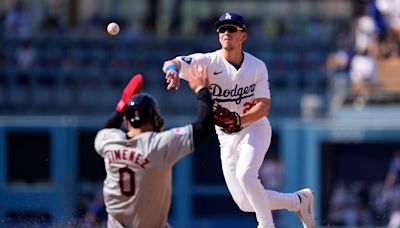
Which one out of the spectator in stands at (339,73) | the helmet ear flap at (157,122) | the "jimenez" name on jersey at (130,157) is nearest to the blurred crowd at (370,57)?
the spectator in stands at (339,73)

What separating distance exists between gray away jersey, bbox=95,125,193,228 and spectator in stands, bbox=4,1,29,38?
1440 cm

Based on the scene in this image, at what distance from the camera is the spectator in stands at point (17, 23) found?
21.7m

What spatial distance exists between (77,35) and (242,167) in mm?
12981

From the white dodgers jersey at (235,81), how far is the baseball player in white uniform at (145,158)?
1893 millimetres

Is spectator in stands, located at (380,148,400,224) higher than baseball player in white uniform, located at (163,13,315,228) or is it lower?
lower

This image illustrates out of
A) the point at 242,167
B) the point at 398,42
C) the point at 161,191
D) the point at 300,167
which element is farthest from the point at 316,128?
the point at 161,191

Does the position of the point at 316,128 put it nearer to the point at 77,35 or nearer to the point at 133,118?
the point at 77,35

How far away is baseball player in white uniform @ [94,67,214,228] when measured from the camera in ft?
23.7

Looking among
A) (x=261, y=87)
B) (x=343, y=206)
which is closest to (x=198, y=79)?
(x=261, y=87)

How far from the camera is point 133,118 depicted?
7.23 m

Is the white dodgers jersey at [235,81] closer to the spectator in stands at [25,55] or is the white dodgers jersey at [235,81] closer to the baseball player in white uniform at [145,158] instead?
the baseball player in white uniform at [145,158]

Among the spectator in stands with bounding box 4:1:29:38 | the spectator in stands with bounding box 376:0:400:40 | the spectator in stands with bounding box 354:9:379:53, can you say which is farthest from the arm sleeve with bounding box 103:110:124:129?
the spectator in stands with bounding box 4:1:29:38

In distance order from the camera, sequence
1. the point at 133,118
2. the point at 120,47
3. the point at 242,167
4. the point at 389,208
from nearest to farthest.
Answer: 1. the point at 133,118
2. the point at 242,167
3. the point at 389,208
4. the point at 120,47

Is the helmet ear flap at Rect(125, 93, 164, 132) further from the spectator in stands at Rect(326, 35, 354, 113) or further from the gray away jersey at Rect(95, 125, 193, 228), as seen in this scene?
the spectator in stands at Rect(326, 35, 354, 113)
